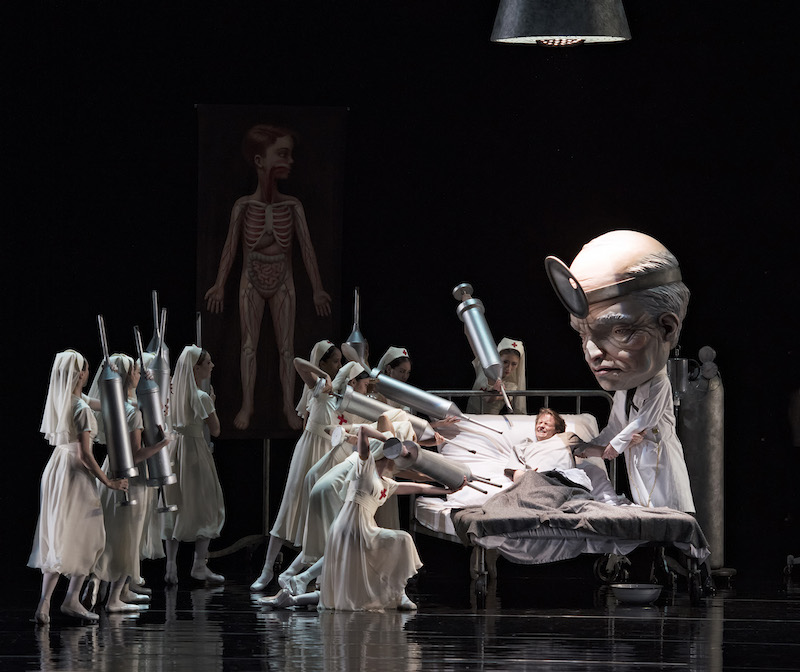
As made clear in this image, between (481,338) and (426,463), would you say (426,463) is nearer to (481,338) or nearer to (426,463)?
(426,463)

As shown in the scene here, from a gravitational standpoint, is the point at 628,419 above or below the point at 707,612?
above

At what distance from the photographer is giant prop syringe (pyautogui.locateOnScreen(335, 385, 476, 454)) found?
8.09m

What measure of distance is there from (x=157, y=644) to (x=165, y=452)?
1.20 m

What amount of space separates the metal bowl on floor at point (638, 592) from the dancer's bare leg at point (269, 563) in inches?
68.3

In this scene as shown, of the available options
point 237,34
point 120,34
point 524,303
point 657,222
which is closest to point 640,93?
point 657,222

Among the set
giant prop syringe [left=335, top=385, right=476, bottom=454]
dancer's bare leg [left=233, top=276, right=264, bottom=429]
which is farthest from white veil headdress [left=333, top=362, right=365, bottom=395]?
dancer's bare leg [left=233, top=276, right=264, bottom=429]

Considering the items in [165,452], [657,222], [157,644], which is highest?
[657,222]

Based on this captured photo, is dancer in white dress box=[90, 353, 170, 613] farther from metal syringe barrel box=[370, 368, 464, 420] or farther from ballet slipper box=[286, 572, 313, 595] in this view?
metal syringe barrel box=[370, 368, 464, 420]

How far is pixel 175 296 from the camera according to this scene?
10.1 m

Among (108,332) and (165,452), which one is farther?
(108,332)

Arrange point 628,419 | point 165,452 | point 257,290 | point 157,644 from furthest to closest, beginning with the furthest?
1. point 257,290
2. point 628,419
3. point 165,452
4. point 157,644

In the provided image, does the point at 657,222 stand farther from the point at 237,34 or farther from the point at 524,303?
the point at 237,34

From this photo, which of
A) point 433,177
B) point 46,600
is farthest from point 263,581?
point 433,177

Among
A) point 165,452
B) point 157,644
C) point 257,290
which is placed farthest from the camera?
point 257,290
